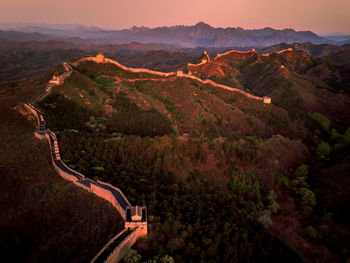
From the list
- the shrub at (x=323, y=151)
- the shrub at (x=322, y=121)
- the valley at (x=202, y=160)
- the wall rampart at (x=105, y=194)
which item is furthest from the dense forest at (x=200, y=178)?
the shrub at (x=322, y=121)

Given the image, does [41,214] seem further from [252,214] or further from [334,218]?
[334,218]

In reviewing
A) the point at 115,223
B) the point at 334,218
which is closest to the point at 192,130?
the point at 334,218

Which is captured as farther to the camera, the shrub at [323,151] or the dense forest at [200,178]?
the shrub at [323,151]

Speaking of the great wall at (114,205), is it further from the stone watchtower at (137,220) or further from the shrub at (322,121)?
the shrub at (322,121)

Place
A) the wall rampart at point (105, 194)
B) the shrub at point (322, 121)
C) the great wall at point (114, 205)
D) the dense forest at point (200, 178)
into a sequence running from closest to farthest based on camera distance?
the great wall at point (114, 205) → the wall rampart at point (105, 194) → the dense forest at point (200, 178) → the shrub at point (322, 121)

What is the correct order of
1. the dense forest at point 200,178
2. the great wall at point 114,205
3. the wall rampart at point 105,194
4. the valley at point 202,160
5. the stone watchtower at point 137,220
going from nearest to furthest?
the great wall at point 114,205, the stone watchtower at point 137,220, the wall rampart at point 105,194, the dense forest at point 200,178, the valley at point 202,160

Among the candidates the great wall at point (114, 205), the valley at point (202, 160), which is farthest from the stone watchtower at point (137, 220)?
the valley at point (202, 160)

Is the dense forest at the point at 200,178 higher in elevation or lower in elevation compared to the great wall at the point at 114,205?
lower

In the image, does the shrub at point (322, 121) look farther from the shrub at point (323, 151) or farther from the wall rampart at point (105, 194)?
the wall rampart at point (105, 194)

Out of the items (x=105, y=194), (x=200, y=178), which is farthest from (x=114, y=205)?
(x=200, y=178)

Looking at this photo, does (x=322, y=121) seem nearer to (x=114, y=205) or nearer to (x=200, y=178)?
(x=200, y=178)

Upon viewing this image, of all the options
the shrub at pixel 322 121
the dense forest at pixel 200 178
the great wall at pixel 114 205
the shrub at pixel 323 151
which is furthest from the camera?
the shrub at pixel 322 121
